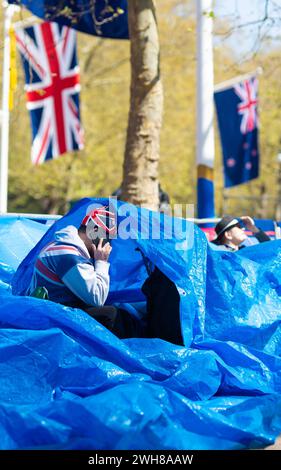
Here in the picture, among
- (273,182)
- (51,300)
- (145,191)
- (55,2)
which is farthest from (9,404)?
(273,182)

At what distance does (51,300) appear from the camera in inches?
209

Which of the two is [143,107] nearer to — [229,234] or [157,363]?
[229,234]

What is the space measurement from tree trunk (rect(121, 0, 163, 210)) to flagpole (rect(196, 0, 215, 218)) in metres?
2.35

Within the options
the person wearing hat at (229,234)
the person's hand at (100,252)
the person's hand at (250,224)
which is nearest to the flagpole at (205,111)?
the person's hand at (250,224)

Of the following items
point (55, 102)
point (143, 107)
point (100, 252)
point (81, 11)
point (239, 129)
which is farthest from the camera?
point (239, 129)

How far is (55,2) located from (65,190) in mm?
18923

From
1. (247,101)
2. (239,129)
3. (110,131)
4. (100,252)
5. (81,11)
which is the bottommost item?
(110,131)

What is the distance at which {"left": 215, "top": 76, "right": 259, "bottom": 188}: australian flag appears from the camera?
16.0 metres

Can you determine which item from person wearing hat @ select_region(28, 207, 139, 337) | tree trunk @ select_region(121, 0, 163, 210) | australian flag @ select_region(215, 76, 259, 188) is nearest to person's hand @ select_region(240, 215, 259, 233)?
tree trunk @ select_region(121, 0, 163, 210)

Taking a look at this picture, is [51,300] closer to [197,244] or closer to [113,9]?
[197,244]

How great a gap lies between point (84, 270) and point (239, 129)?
11784 mm

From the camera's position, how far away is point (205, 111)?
38.4ft

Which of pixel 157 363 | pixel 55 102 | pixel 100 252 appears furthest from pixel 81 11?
pixel 157 363

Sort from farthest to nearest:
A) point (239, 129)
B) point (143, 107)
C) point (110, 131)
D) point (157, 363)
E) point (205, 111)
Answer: point (110, 131) < point (239, 129) < point (205, 111) < point (143, 107) < point (157, 363)
